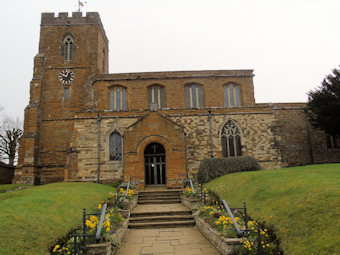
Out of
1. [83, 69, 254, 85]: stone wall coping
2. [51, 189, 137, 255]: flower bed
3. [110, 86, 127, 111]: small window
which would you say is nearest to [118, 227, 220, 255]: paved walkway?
[51, 189, 137, 255]: flower bed

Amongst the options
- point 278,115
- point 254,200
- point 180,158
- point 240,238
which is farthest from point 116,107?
point 240,238

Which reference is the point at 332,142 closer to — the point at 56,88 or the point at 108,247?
the point at 108,247

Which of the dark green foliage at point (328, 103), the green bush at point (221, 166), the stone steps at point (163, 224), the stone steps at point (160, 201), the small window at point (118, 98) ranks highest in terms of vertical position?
the small window at point (118, 98)

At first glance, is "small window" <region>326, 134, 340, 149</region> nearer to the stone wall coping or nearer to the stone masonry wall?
the stone wall coping

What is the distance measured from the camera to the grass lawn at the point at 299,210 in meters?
5.91

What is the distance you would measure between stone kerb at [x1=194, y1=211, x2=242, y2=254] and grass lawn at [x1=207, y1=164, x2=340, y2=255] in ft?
4.01

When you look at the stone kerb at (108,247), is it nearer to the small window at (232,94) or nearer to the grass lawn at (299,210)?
the grass lawn at (299,210)

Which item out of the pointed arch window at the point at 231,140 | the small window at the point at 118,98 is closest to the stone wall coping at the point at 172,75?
the small window at the point at 118,98

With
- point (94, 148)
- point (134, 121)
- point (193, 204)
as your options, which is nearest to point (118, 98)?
point (134, 121)

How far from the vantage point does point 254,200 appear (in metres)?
10.5

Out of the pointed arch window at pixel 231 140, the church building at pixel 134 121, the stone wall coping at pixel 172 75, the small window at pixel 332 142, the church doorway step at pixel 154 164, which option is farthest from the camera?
the stone wall coping at pixel 172 75

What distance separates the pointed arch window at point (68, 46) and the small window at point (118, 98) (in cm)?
761

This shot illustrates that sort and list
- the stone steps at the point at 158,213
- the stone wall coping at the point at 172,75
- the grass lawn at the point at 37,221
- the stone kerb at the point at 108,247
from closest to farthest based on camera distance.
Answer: the stone kerb at the point at 108,247, the grass lawn at the point at 37,221, the stone steps at the point at 158,213, the stone wall coping at the point at 172,75

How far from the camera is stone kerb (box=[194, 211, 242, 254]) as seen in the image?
6535 millimetres
